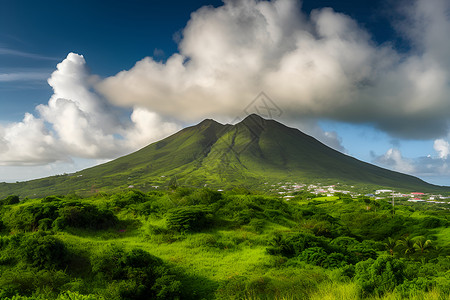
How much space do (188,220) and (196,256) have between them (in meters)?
4.46

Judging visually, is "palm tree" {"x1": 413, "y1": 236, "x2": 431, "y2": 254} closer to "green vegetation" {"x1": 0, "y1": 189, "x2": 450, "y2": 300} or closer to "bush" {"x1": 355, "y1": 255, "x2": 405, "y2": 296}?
"green vegetation" {"x1": 0, "y1": 189, "x2": 450, "y2": 300}

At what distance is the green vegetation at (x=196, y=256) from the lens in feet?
33.4

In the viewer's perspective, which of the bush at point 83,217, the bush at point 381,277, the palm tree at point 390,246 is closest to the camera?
the bush at point 381,277

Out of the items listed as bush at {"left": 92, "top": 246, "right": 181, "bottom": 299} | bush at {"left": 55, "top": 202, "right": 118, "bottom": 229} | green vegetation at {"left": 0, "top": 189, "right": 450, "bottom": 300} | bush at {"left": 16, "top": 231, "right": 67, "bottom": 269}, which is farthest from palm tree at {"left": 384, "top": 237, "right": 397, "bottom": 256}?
bush at {"left": 16, "top": 231, "right": 67, "bottom": 269}

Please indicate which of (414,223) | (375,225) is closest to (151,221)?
(375,225)

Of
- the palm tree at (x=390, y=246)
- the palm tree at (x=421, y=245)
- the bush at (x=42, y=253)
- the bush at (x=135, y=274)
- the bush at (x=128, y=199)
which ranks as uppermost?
the bush at (x=128, y=199)

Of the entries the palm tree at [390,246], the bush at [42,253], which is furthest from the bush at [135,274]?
the palm tree at [390,246]

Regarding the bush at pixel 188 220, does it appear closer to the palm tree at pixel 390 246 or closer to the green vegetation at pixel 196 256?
the green vegetation at pixel 196 256

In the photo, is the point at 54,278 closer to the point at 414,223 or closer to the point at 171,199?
the point at 171,199

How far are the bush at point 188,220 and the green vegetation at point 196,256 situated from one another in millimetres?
85

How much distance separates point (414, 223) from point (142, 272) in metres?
34.8

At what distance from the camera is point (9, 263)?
12.8 m

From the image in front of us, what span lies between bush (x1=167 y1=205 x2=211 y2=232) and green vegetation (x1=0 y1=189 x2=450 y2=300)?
0.28 ft

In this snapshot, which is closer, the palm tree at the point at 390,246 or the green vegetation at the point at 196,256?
the green vegetation at the point at 196,256
